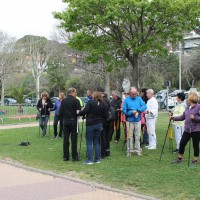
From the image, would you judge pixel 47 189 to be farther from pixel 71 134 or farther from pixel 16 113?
pixel 16 113

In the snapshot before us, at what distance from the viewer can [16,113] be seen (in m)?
23.2

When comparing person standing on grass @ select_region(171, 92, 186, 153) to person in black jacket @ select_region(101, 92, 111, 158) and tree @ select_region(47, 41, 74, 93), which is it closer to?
person in black jacket @ select_region(101, 92, 111, 158)

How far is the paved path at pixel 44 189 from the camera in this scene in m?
6.61

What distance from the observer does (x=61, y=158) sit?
1014 centimetres

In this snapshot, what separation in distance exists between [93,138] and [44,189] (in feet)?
8.09

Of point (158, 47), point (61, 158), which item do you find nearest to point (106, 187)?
point (61, 158)

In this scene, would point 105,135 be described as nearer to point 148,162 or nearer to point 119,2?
point 148,162

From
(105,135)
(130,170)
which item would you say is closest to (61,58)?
(105,135)

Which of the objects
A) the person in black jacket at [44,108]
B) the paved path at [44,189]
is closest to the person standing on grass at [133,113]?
the paved path at [44,189]

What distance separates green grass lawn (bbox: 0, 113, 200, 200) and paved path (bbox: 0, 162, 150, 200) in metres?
0.44

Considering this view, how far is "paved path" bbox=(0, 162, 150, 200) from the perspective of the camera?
661 centimetres

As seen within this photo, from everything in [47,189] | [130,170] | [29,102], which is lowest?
[47,189]

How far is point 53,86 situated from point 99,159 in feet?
167

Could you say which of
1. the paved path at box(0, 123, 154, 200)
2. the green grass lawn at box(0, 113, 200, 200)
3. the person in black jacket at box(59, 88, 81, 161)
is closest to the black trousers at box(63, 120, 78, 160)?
the person in black jacket at box(59, 88, 81, 161)
